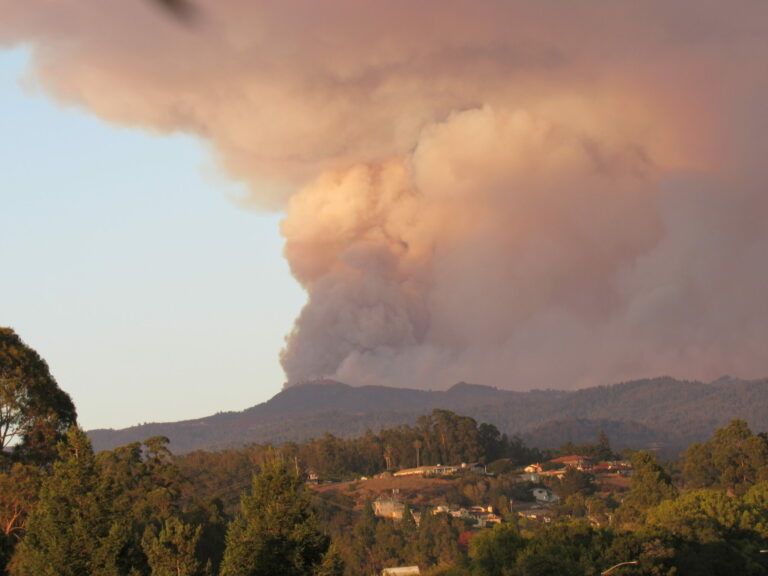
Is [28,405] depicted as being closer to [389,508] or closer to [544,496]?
[389,508]

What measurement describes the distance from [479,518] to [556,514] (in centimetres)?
1085

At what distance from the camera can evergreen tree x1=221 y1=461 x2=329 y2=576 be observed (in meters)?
48.9

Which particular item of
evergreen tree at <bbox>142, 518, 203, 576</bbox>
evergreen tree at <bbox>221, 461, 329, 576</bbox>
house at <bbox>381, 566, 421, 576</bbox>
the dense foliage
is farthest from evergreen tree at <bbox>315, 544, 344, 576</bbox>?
house at <bbox>381, 566, 421, 576</bbox>

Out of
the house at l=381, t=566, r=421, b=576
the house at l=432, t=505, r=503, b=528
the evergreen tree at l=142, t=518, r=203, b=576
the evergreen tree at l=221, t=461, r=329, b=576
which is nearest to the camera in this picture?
the evergreen tree at l=221, t=461, r=329, b=576

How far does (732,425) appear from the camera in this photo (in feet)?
554

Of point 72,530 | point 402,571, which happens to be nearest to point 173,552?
point 72,530

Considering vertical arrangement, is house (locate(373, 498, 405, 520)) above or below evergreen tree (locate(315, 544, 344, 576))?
above

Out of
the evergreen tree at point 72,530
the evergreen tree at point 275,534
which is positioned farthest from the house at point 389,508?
the evergreen tree at point 275,534

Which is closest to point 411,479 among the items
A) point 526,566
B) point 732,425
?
point 732,425

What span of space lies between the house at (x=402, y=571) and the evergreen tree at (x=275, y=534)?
73982 mm

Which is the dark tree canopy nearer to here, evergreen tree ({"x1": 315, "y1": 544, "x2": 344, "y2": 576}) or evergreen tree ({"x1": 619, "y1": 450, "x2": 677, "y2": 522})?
evergreen tree ({"x1": 315, "y1": 544, "x2": 344, "y2": 576})

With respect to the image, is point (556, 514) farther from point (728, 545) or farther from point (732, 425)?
point (728, 545)

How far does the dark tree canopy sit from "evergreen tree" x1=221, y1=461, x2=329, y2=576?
2342 cm

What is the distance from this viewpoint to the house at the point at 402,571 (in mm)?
124188
